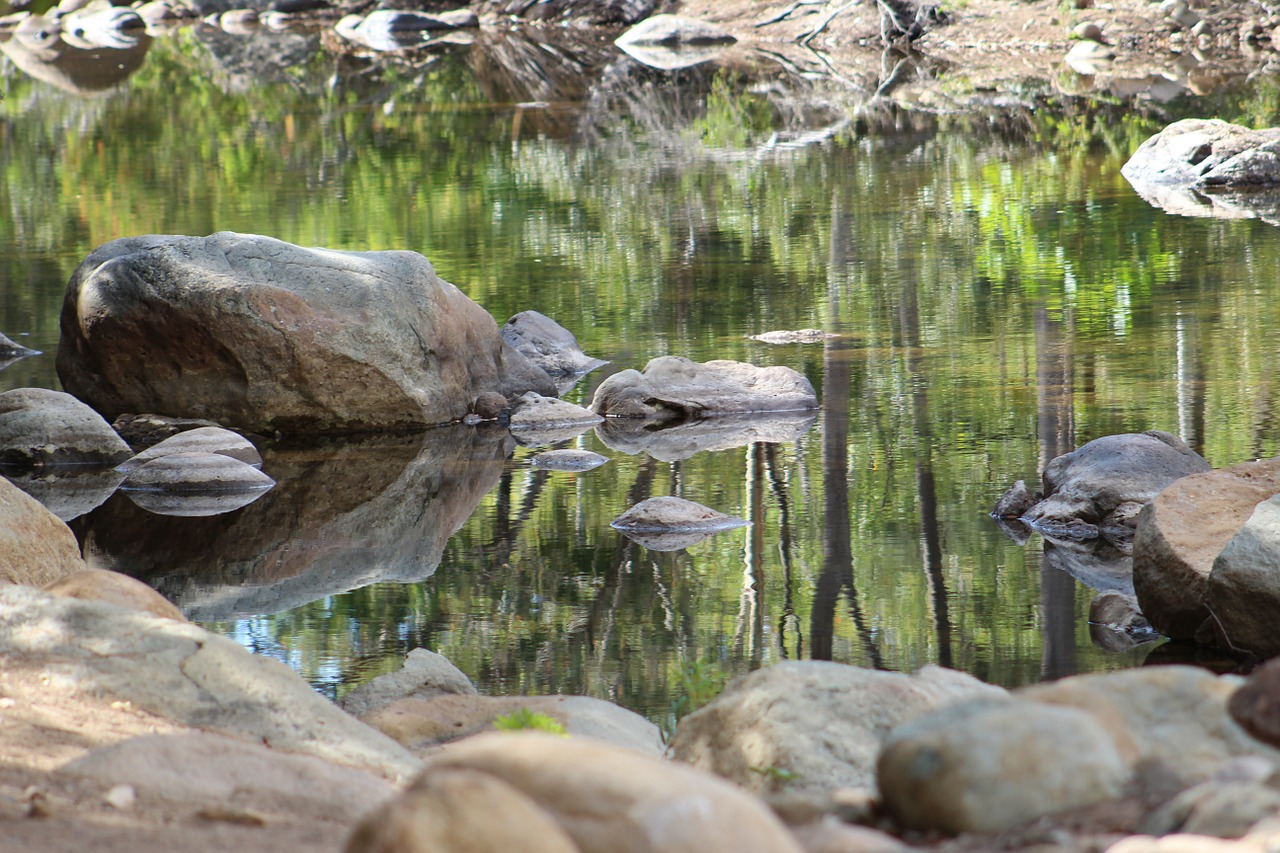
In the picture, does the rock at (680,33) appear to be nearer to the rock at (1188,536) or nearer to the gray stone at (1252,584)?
the rock at (1188,536)

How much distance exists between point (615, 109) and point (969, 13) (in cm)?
1235

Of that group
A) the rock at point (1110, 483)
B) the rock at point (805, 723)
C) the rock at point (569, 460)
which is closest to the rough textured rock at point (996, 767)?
the rock at point (805, 723)

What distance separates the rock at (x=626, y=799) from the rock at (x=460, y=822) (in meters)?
0.07

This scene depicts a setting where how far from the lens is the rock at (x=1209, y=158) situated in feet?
64.0

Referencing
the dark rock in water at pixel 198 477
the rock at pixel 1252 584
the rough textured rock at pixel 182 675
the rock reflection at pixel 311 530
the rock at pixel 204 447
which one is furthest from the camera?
the rock at pixel 204 447

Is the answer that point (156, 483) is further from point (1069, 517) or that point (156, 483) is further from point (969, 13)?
point (969, 13)

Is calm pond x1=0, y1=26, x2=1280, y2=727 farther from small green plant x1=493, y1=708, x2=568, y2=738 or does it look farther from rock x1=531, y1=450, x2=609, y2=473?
small green plant x1=493, y1=708, x2=568, y2=738

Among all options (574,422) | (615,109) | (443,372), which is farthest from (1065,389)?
(615,109)

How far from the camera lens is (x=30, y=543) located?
6570mm

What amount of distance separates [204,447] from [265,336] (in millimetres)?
981

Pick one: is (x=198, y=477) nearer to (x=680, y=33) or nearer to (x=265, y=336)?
(x=265, y=336)

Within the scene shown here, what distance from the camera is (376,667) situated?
22.5 ft

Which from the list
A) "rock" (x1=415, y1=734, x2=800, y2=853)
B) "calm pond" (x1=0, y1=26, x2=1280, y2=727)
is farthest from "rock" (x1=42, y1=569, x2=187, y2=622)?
"rock" (x1=415, y1=734, x2=800, y2=853)

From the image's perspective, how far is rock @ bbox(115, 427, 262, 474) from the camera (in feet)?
34.1
